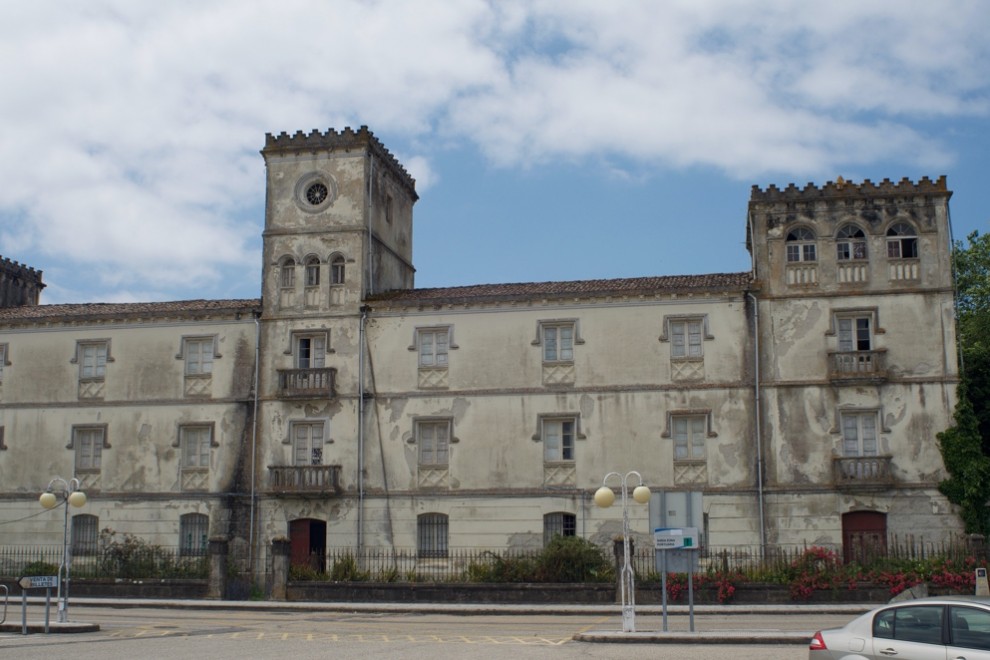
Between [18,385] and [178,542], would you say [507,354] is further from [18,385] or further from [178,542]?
[18,385]

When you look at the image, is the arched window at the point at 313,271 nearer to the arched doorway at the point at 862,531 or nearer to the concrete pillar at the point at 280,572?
the concrete pillar at the point at 280,572

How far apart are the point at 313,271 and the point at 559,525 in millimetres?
13314

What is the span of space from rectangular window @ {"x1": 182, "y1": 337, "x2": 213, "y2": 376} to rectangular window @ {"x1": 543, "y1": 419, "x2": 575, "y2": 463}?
1326cm

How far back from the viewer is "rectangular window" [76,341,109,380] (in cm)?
4547

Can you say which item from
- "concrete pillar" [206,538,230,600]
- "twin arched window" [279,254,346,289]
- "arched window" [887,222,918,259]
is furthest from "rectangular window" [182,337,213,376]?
"arched window" [887,222,918,259]

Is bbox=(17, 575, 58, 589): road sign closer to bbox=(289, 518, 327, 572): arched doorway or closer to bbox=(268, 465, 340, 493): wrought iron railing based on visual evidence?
bbox=(268, 465, 340, 493): wrought iron railing

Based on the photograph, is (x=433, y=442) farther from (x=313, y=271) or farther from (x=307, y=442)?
(x=313, y=271)

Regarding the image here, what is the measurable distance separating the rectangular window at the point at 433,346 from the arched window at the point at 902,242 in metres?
15.8

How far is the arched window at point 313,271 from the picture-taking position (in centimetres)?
4419

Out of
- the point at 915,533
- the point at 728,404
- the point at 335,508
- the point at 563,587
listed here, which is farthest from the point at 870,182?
the point at 335,508

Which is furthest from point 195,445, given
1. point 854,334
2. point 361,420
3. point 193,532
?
point 854,334

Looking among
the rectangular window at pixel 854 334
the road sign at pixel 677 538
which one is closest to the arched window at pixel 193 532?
the road sign at pixel 677 538

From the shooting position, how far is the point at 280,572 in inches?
1460

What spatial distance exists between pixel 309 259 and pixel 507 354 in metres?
8.59
